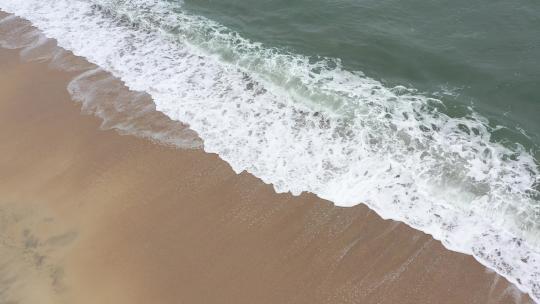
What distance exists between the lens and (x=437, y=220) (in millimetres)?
10055

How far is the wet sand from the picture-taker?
9.09 m

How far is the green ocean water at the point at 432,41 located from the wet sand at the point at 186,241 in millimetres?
4977

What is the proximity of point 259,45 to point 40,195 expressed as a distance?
8763mm

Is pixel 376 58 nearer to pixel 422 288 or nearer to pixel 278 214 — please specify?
pixel 278 214

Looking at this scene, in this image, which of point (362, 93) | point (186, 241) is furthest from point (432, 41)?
point (186, 241)

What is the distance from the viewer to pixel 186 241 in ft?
33.0

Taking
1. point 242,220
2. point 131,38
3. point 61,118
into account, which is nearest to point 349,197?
point 242,220

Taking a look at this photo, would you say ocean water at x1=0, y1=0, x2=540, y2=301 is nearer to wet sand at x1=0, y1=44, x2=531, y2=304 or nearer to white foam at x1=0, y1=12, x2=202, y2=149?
white foam at x1=0, y1=12, x2=202, y2=149

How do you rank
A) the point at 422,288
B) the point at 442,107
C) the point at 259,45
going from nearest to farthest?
the point at 422,288
the point at 442,107
the point at 259,45

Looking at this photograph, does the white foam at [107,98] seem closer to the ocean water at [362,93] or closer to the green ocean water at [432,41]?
the ocean water at [362,93]

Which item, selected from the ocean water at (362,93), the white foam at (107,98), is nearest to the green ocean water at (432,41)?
the ocean water at (362,93)

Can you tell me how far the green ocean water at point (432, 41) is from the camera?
42.6ft

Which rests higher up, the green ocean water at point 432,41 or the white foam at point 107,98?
the green ocean water at point 432,41

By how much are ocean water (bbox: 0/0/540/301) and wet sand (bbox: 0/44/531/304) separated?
0.58 m
